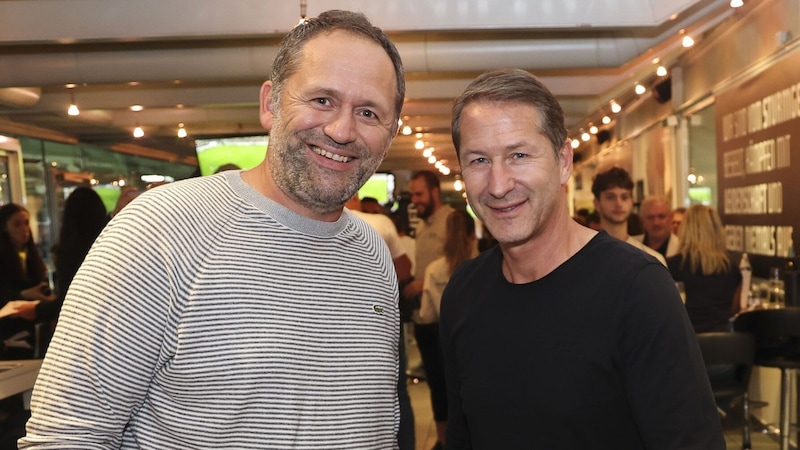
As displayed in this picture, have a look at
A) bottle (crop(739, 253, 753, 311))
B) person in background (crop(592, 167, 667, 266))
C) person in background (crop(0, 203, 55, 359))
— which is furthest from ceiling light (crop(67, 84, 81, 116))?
bottle (crop(739, 253, 753, 311))

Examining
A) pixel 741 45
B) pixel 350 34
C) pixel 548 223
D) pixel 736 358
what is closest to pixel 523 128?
pixel 548 223

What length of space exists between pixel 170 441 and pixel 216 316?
0.83 feet

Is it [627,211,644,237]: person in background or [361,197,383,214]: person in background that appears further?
[361,197,383,214]: person in background

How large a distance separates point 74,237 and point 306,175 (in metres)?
3.37

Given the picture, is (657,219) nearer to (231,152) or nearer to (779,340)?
(779,340)

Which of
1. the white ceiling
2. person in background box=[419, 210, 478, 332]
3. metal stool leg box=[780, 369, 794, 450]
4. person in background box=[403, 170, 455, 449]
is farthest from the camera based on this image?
the white ceiling

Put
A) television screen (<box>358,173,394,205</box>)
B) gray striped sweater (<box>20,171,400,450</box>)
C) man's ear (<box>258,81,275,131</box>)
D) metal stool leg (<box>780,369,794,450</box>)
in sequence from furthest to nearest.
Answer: television screen (<box>358,173,394,205</box>)
metal stool leg (<box>780,369,794,450</box>)
man's ear (<box>258,81,275,131</box>)
gray striped sweater (<box>20,171,400,450</box>)

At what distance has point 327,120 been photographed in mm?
1627

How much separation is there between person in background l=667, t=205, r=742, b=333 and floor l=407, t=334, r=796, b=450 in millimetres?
909

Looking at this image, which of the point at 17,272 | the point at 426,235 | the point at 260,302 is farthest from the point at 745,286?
the point at 17,272

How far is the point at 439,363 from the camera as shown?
222 inches

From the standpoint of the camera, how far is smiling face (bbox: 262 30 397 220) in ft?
5.30

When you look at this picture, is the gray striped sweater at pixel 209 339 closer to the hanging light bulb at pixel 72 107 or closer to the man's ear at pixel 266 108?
the man's ear at pixel 266 108

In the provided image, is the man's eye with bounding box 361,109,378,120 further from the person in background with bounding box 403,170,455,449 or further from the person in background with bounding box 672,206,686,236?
the person in background with bounding box 672,206,686,236
